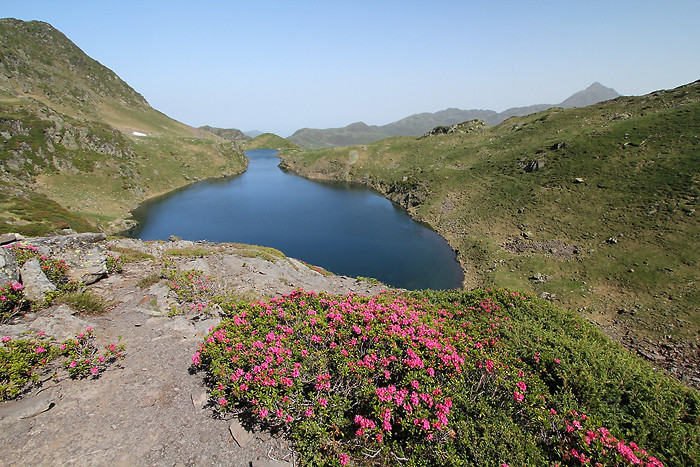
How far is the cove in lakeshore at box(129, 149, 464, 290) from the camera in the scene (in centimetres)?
3972

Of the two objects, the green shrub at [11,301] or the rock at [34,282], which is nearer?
the green shrub at [11,301]

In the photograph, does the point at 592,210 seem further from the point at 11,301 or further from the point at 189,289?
the point at 11,301

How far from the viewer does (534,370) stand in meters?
10.4

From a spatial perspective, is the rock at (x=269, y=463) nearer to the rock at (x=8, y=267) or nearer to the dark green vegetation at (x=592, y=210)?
the rock at (x=8, y=267)

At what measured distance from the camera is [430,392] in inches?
309

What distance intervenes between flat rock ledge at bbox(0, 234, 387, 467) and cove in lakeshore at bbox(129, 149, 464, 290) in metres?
26.2

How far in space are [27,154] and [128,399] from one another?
8278cm

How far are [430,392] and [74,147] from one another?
96700 millimetres

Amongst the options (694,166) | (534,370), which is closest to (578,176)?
(694,166)

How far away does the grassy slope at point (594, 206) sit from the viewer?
27.8m

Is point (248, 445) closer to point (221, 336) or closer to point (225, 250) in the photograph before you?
point (221, 336)

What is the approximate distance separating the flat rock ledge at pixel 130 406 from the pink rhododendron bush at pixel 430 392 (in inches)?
28.9

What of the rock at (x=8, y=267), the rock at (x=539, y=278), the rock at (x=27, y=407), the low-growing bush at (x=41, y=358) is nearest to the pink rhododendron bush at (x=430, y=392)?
the low-growing bush at (x=41, y=358)

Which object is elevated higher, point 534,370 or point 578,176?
point 578,176
